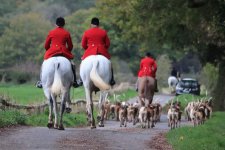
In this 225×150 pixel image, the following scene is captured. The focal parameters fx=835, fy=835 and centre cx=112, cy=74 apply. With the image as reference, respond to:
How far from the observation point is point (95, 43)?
21.5 m

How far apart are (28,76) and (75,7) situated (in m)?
87.9

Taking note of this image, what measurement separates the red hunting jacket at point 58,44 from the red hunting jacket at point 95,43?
640mm

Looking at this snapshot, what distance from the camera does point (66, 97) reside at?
66.6 ft

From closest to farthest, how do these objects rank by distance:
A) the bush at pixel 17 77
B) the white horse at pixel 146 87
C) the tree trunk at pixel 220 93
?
the white horse at pixel 146 87 → the tree trunk at pixel 220 93 → the bush at pixel 17 77

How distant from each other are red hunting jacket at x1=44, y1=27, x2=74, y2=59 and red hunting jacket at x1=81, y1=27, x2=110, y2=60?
640mm

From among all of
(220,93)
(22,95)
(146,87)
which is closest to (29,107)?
(146,87)

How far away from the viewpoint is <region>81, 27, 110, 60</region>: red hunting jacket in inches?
841

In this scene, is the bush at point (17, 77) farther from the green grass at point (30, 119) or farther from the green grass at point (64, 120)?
the green grass at point (30, 119)

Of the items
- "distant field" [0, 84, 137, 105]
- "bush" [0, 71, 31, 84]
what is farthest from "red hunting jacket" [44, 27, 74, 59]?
"bush" [0, 71, 31, 84]

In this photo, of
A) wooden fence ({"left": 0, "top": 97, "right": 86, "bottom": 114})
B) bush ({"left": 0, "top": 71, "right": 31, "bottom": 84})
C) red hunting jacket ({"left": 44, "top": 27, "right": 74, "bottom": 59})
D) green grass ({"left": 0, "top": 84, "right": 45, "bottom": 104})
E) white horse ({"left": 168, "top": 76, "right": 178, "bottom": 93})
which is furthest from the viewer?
white horse ({"left": 168, "top": 76, "right": 178, "bottom": 93})

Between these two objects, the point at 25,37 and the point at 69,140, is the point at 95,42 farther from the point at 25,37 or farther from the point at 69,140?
the point at 25,37

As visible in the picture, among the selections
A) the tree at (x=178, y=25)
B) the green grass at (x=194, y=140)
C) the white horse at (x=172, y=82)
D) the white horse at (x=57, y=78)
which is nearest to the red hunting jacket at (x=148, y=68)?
the tree at (x=178, y=25)

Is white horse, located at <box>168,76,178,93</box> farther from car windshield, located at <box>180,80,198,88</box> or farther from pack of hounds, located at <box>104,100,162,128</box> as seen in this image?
pack of hounds, located at <box>104,100,162,128</box>

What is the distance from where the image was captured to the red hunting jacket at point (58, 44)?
2038cm
